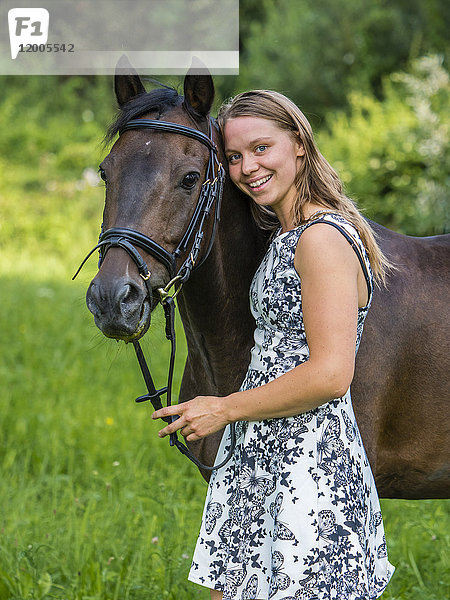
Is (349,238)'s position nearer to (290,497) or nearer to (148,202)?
(148,202)

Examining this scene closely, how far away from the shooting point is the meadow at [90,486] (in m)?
3.04

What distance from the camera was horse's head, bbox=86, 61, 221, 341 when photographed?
6.11 ft

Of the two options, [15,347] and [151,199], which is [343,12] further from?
[151,199]

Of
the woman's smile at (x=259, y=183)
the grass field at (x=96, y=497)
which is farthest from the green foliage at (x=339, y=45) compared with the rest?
the woman's smile at (x=259, y=183)

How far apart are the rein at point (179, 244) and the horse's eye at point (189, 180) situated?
4cm

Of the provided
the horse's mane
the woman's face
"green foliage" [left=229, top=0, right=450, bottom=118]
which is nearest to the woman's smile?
the woman's face

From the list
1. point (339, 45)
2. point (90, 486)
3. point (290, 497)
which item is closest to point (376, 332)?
point (290, 497)

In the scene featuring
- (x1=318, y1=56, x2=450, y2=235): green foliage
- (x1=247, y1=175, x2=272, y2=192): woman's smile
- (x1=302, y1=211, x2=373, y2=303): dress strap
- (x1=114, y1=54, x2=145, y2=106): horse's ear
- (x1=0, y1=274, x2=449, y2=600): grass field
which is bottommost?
(x1=0, y1=274, x2=449, y2=600): grass field

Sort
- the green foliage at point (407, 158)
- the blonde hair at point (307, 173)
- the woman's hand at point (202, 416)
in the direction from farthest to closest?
the green foliage at point (407, 158)
the blonde hair at point (307, 173)
the woman's hand at point (202, 416)

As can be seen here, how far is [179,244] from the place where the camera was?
6.75 ft

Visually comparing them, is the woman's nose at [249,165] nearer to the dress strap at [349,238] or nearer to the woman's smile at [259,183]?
the woman's smile at [259,183]

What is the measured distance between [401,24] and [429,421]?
35.3 ft

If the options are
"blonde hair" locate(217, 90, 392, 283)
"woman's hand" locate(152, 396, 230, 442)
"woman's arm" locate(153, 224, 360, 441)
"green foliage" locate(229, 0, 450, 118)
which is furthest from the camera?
"green foliage" locate(229, 0, 450, 118)

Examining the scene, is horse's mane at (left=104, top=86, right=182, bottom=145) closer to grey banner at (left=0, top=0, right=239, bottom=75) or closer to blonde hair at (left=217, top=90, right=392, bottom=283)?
blonde hair at (left=217, top=90, right=392, bottom=283)
